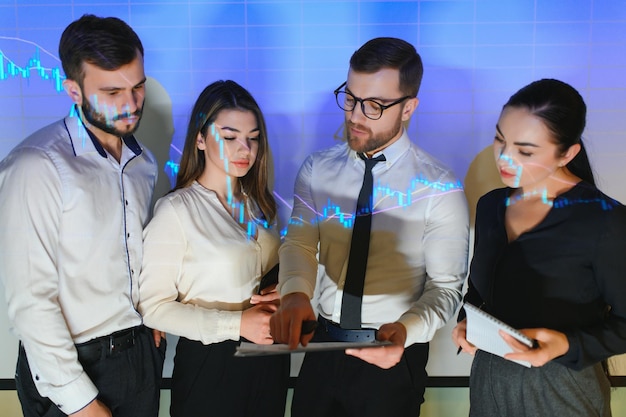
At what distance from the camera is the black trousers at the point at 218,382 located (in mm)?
1930

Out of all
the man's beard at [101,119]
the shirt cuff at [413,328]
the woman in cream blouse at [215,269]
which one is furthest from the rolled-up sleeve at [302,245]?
the man's beard at [101,119]

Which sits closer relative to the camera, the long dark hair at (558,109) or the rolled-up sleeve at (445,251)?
the long dark hair at (558,109)

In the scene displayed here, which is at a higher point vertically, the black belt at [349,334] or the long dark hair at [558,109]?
the long dark hair at [558,109]

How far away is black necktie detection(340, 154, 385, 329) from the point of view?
6.40 feet

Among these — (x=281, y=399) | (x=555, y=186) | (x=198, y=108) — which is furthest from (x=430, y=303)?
(x=198, y=108)

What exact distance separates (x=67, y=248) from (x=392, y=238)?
110cm

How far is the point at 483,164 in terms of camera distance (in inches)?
98.4

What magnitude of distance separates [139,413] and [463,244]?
1321 mm

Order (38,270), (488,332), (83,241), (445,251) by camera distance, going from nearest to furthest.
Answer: (488,332), (38,270), (83,241), (445,251)

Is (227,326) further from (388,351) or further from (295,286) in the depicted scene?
(388,351)

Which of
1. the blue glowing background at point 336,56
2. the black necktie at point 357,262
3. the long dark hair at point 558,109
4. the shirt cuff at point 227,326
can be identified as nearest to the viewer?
the long dark hair at point 558,109

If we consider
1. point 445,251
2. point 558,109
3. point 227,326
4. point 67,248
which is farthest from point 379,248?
point 67,248

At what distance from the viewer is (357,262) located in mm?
1953

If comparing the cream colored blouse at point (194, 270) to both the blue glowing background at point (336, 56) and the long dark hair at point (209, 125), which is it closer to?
the long dark hair at point (209, 125)
